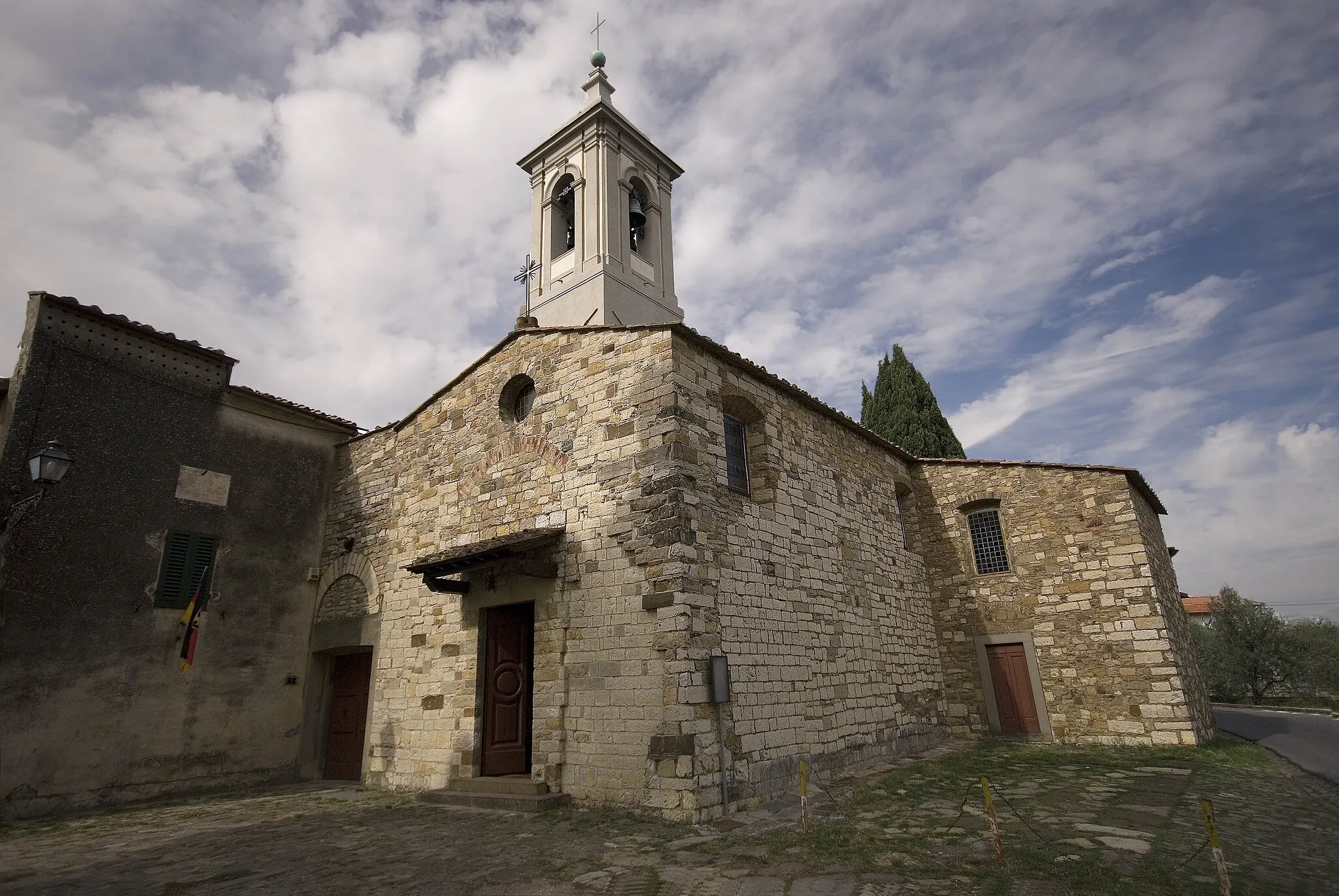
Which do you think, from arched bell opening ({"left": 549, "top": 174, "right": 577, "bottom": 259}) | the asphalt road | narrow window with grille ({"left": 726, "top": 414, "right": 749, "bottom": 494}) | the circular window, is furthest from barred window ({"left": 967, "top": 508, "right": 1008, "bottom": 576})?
arched bell opening ({"left": 549, "top": 174, "right": 577, "bottom": 259})

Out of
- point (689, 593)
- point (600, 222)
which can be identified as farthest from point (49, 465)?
point (600, 222)

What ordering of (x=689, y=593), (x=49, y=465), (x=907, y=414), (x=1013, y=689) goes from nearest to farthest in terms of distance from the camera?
(x=49, y=465), (x=689, y=593), (x=1013, y=689), (x=907, y=414)

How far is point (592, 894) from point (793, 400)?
772 centimetres

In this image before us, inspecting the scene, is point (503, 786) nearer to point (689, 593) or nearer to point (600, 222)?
point (689, 593)

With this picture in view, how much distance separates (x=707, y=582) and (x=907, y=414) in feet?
54.9

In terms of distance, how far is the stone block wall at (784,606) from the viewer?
24.4 ft

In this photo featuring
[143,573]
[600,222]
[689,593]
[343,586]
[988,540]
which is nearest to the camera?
[689,593]

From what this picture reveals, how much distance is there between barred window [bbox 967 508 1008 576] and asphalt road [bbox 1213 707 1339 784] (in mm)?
5040

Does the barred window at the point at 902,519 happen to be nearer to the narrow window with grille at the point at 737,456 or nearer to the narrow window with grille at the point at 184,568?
the narrow window with grille at the point at 737,456

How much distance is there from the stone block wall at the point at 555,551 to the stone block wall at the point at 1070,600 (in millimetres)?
8358

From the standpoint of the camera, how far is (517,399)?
415 inches

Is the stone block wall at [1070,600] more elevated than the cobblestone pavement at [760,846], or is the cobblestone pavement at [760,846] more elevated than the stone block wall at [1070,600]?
the stone block wall at [1070,600]

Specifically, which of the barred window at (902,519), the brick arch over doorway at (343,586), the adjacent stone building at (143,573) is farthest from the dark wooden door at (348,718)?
the barred window at (902,519)

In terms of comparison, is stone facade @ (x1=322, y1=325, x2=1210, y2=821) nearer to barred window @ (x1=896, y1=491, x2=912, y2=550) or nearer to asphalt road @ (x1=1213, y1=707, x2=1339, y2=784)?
barred window @ (x1=896, y1=491, x2=912, y2=550)
